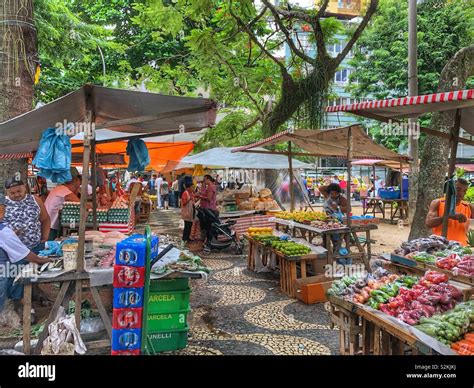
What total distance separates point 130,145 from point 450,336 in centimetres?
506

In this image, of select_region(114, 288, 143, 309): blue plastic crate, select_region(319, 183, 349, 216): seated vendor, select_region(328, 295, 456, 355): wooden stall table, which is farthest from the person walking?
select_region(328, 295, 456, 355): wooden stall table

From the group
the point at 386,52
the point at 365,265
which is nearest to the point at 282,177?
the point at 365,265

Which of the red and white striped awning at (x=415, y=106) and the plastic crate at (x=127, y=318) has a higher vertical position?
the red and white striped awning at (x=415, y=106)

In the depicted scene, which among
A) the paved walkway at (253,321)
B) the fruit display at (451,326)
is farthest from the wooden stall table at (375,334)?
the paved walkway at (253,321)

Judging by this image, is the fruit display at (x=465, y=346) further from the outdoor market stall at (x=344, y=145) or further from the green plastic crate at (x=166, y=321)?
the outdoor market stall at (x=344, y=145)

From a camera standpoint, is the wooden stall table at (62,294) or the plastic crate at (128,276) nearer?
the plastic crate at (128,276)

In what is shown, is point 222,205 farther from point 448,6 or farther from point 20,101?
point 448,6

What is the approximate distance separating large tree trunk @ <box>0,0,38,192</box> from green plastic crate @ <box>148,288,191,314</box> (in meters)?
3.46

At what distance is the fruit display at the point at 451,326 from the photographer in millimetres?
2762

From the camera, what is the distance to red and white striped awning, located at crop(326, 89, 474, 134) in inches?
138

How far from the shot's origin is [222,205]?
→ 1253 cm

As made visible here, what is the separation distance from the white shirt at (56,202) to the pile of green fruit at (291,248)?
4.11 meters

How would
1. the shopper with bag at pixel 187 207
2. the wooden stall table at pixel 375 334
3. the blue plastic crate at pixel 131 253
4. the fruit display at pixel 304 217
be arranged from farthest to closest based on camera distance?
the shopper with bag at pixel 187 207 → the fruit display at pixel 304 217 → the blue plastic crate at pixel 131 253 → the wooden stall table at pixel 375 334

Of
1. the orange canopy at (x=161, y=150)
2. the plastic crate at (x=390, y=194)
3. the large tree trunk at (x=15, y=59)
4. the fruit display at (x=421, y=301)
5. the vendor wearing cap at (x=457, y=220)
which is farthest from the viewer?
the plastic crate at (x=390, y=194)
